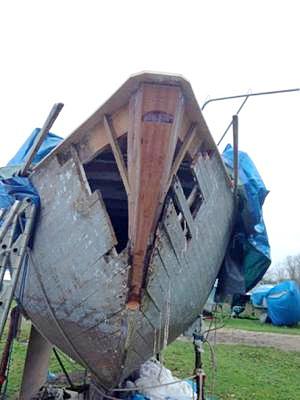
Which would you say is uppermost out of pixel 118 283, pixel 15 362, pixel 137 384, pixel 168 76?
pixel 168 76

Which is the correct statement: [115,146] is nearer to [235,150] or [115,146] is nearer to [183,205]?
[183,205]

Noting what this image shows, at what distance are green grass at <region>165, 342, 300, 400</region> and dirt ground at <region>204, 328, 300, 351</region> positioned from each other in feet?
3.07

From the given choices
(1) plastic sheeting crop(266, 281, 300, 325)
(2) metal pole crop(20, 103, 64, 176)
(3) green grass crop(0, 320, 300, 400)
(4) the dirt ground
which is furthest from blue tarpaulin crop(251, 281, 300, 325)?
(2) metal pole crop(20, 103, 64, 176)

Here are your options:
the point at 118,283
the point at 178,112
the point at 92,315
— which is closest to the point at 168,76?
the point at 178,112

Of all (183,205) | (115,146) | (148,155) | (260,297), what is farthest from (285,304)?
(148,155)

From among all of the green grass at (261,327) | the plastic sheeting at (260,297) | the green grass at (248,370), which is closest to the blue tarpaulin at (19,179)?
the green grass at (248,370)

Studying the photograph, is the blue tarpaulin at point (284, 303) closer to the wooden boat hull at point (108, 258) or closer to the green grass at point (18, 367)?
the green grass at point (18, 367)

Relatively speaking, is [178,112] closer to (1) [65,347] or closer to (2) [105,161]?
(2) [105,161]

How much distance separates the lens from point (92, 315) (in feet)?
12.6

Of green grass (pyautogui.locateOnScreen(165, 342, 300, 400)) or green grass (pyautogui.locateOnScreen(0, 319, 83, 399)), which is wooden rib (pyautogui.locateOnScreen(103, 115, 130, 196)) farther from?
green grass (pyautogui.locateOnScreen(165, 342, 300, 400))

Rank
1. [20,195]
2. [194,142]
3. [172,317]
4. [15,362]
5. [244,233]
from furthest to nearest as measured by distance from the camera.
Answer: [15,362]
[244,233]
[172,317]
[20,195]
[194,142]

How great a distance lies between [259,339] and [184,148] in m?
11.5

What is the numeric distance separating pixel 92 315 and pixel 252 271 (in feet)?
6.98

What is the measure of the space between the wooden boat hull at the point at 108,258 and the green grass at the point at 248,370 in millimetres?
3003
